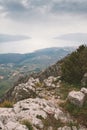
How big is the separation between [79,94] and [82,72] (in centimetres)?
1173

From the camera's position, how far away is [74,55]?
41.5m

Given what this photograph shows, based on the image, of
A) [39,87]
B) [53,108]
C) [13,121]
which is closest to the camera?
[13,121]

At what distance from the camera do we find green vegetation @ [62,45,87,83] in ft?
125

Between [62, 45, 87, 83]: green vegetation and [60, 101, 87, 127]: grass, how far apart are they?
11336 millimetres

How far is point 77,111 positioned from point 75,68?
13556 mm

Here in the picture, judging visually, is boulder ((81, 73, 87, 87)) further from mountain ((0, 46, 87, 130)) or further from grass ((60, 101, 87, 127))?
grass ((60, 101, 87, 127))

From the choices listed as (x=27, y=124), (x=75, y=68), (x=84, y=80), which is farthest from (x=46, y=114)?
(x=75, y=68)

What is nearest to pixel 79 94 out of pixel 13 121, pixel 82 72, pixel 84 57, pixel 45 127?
pixel 45 127

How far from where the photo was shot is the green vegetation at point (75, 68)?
Result: 1506 inches

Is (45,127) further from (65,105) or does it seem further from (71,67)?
(71,67)

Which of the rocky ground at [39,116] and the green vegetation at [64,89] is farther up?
the green vegetation at [64,89]

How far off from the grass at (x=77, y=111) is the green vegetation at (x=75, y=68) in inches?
446

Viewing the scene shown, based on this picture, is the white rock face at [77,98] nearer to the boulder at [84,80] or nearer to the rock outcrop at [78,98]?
the rock outcrop at [78,98]

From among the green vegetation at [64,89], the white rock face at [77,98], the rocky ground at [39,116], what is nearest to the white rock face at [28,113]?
the rocky ground at [39,116]
